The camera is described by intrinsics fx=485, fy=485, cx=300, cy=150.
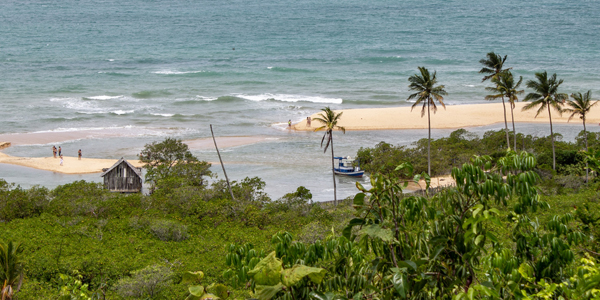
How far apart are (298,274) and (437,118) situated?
5341 cm

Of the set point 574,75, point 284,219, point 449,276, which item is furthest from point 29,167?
point 574,75

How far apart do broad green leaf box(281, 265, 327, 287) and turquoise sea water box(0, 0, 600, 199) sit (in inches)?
1062

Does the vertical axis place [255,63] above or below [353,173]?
above

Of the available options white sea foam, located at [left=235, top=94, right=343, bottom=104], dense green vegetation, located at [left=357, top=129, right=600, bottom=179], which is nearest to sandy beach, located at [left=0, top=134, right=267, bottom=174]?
dense green vegetation, located at [left=357, top=129, right=600, bottom=179]

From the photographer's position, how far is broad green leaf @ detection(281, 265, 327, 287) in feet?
15.6

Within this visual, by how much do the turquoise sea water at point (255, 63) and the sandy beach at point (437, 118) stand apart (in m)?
3.33

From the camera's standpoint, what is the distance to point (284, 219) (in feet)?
74.0

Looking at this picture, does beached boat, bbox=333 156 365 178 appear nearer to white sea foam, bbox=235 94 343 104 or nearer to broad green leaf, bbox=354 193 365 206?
white sea foam, bbox=235 94 343 104

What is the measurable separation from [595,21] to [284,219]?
139053mm

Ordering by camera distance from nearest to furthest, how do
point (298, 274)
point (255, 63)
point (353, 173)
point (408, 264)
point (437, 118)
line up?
1. point (298, 274)
2. point (408, 264)
3. point (353, 173)
4. point (437, 118)
5. point (255, 63)

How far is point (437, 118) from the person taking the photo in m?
55.6

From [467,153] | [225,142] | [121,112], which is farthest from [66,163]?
[467,153]

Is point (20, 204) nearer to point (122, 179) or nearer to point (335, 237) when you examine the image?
point (122, 179)

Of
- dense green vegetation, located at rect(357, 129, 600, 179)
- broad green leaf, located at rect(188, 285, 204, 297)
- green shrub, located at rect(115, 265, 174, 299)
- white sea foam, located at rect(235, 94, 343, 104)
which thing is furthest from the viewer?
white sea foam, located at rect(235, 94, 343, 104)
